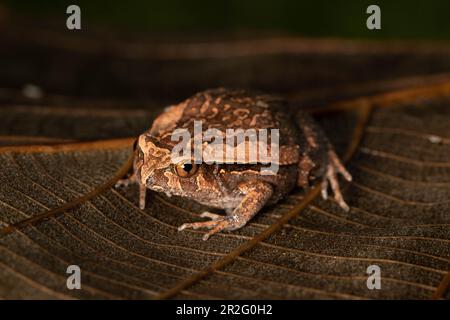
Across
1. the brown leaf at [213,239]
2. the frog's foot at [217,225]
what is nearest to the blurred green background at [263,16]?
the brown leaf at [213,239]

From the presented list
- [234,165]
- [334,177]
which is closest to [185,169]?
[234,165]

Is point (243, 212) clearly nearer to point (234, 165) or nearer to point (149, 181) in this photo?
point (234, 165)

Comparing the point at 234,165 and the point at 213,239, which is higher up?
the point at 234,165

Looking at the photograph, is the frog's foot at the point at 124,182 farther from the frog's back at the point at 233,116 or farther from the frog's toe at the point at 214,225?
the frog's toe at the point at 214,225

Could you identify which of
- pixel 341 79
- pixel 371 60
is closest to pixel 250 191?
pixel 341 79
